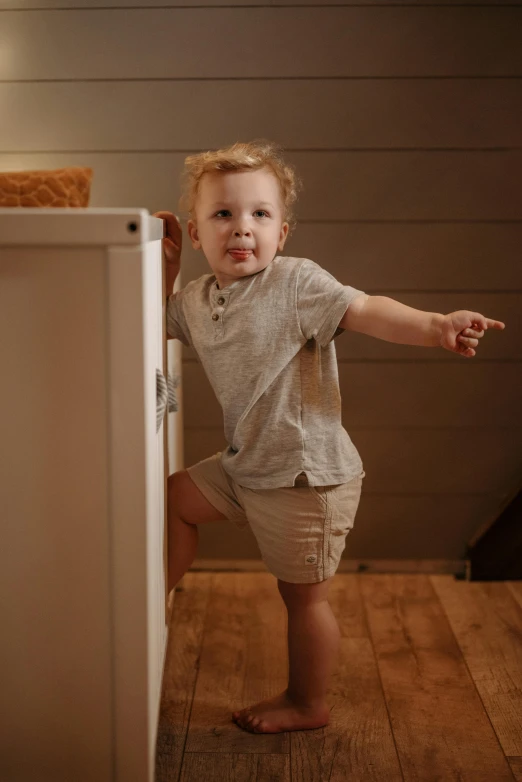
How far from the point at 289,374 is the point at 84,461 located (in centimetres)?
42

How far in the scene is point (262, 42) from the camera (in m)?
1.75

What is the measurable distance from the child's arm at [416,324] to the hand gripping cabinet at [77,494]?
339mm

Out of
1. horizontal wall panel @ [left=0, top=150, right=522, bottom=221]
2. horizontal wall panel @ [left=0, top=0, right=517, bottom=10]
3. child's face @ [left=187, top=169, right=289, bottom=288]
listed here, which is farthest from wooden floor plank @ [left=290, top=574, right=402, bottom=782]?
horizontal wall panel @ [left=0, top=0, right=517, bottom=10]

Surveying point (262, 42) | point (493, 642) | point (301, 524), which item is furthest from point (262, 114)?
point (493, 642)

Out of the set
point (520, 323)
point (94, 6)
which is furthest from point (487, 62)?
point (94, 6)

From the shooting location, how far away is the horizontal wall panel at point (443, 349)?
72.3 inches

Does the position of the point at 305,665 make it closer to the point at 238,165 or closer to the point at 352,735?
the point at 352,735

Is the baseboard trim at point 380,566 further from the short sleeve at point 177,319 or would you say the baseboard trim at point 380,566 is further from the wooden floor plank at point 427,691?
the short sleeve at point 177,319

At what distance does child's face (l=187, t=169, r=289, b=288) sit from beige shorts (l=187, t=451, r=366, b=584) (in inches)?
13.4

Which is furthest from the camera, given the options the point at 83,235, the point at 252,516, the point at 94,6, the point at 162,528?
the point at 94,6

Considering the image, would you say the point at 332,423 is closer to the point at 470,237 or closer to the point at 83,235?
the point at 83,235

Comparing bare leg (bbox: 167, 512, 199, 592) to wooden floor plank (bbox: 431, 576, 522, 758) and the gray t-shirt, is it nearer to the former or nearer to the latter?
the gray t-shirt

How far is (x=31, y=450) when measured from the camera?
91 cm

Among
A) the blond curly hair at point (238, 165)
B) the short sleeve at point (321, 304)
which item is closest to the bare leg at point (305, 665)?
the short sleeve at point (321, 304)
